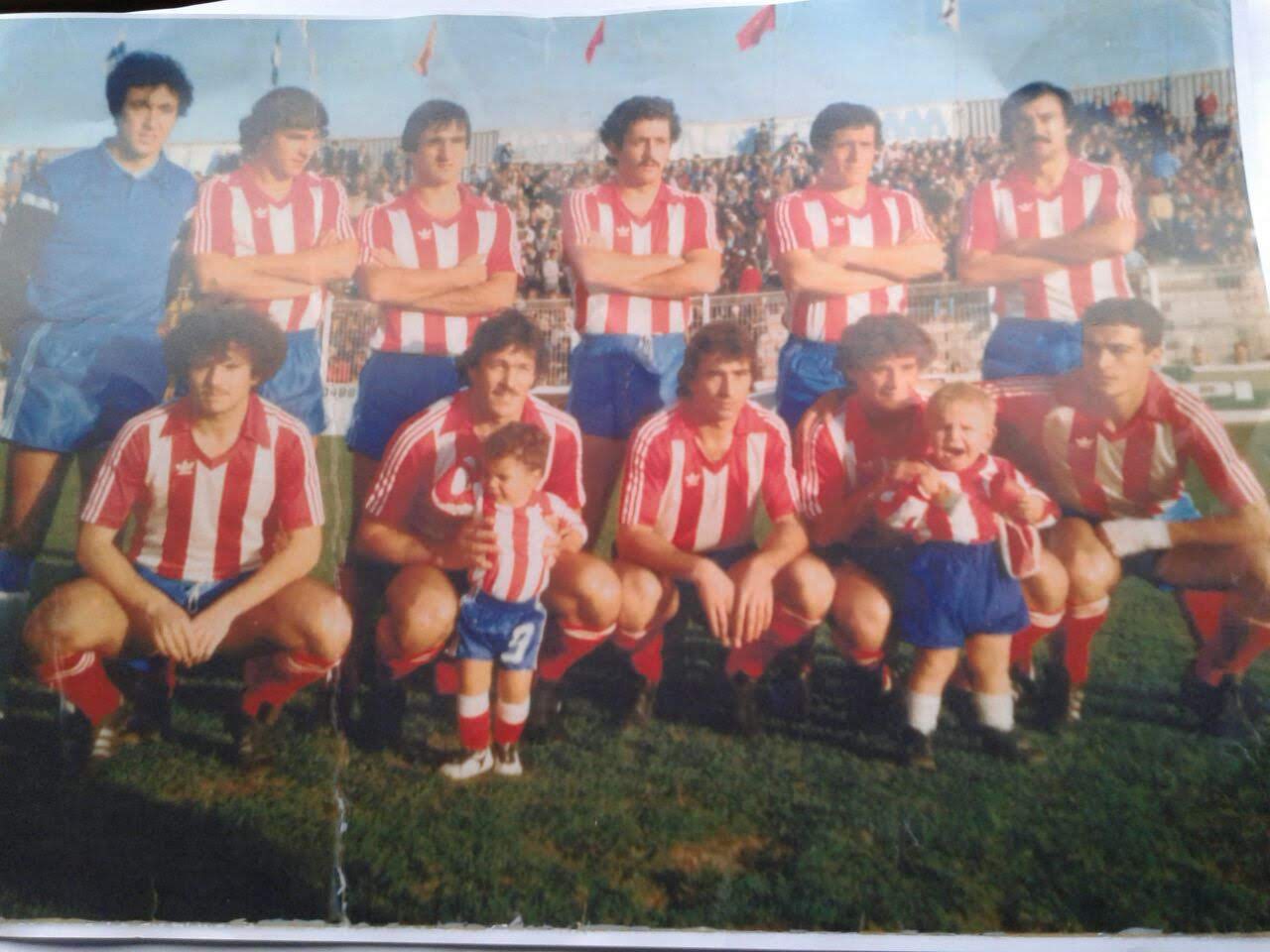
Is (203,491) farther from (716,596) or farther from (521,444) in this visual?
(716,596)

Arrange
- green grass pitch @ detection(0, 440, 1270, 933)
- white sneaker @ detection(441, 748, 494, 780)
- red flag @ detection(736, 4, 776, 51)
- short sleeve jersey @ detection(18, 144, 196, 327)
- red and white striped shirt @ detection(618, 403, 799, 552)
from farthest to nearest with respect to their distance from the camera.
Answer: red flag @ detection(736, 4, 776, 51) < short sleeve jersey @ detection(18, 144, 196, 327) < red and white striped shirt @ detection(618, 403, 799, 552) < white sneaker @ detection(441, 748, 494, 780) < green grass pitch @ detection(0, 440, 1270, 933)

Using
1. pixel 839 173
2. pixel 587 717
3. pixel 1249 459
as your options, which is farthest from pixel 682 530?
pixel 1249 459

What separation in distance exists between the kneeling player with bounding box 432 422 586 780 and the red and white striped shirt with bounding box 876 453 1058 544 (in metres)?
0.74

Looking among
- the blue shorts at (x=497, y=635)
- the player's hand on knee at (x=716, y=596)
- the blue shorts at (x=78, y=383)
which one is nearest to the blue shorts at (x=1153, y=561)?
the player's hand on knee at (x=716, y=596)

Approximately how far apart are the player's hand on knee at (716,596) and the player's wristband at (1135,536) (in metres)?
0.88

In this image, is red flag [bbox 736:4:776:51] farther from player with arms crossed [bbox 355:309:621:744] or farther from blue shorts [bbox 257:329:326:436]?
blue shorts [bbox 257:329:326:436]

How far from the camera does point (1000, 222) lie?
99.4 inches

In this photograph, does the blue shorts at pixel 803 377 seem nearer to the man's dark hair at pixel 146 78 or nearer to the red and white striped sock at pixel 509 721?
the red and white striped sock at pixel 509 721

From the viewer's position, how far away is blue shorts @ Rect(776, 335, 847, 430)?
8.13ft

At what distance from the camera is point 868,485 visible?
7.95 ft

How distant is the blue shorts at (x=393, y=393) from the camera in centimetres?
250

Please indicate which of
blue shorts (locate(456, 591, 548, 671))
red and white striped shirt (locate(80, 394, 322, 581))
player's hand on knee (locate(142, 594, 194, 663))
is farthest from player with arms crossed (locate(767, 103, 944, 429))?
player's hand on knee (locate(142, 594, 194, 663))

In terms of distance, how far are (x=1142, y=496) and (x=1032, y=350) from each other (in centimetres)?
42

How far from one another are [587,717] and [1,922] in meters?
1.37
